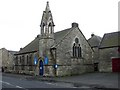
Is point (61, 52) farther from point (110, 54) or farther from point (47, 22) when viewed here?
point (110, 54)

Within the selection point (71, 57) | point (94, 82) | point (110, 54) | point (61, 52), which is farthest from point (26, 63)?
point (94, 82)

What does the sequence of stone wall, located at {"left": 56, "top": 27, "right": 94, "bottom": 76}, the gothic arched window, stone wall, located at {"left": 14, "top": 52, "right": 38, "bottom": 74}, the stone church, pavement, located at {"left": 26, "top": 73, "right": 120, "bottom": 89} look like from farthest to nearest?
stone wall, located at {"left": 14, "top": 52, "right": 38, "bottom": 74} < the gothic arched window < stone wall, located at {"left": 56, "top": 27, "right": 94, "bottom": 76} < the stone church < pavement, located at {"left": 26, "top": 73, "right": 120, "bottom": 89}

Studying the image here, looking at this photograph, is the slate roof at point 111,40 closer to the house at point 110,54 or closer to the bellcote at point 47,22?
the house at point 110,54

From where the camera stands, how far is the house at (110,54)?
114 feet

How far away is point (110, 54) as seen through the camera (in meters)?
35.7

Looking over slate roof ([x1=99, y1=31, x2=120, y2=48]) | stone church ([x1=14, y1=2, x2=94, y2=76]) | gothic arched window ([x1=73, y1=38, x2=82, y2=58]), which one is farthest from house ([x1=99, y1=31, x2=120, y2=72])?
gothic arched window ([x1=73, y1=38, x2=82, y2=58])

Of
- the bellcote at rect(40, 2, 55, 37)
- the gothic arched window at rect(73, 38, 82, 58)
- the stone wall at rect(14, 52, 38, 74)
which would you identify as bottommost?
the stone wall at rect(14, 52, 38, 74)

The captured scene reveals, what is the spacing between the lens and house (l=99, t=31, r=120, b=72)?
34.7m

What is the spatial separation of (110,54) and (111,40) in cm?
332

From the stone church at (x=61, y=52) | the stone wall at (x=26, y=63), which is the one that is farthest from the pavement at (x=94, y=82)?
the stone wall at (x=26, y=63)

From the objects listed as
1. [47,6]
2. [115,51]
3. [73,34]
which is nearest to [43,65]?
[73,34]

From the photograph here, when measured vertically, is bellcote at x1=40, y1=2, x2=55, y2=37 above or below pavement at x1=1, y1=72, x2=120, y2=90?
above

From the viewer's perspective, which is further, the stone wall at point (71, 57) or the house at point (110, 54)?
the house at point (110, 54)

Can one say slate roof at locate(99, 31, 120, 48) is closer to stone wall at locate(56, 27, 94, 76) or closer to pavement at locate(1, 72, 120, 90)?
stone wall at locate(56, 27, 94, 76)
